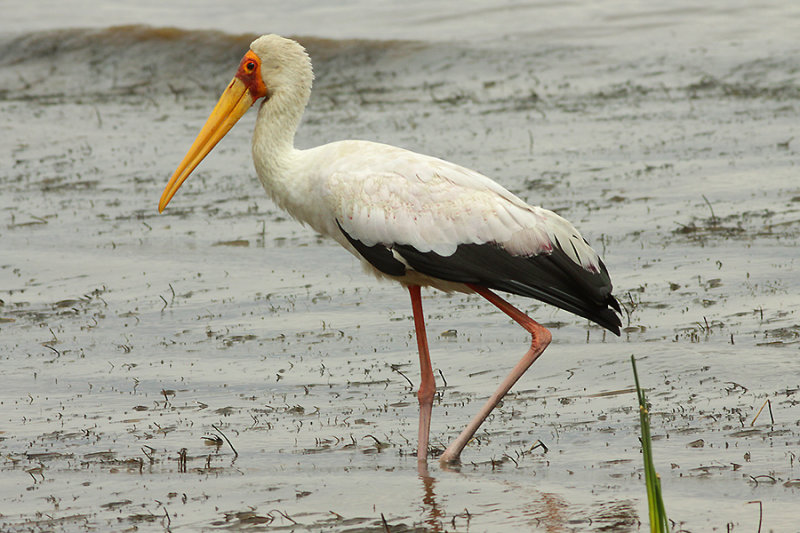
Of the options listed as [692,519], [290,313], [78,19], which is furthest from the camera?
[78,19]

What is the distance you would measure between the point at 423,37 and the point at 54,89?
→ 525 centimetres

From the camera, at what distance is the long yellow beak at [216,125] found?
5867 millimetres

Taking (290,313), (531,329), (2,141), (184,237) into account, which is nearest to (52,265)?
(184,237)

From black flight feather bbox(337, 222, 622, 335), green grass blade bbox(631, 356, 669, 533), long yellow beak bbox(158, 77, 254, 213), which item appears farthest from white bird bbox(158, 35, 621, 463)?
green grass blade bbox(631, 356, 669, 533)

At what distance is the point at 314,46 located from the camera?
60.6 ft

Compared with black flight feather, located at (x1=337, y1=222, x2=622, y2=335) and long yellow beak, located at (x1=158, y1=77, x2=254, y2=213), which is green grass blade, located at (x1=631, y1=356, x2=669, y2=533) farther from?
long yellow beak, located at (x1=158, y1=77, x2=254, y2=213)

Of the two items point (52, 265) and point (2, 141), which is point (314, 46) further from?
point (52, 265)

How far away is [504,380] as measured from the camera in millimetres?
5160

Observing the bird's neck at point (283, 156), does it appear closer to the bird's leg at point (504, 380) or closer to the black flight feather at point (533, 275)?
the black flight feather at point (533, 275)

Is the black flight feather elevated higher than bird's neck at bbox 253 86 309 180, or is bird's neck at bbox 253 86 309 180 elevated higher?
bird's neck at bbox 253 86 309 180

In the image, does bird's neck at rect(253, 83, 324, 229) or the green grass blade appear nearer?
the green grass blade

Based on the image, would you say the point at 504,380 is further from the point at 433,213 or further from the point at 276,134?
the point at 276,134

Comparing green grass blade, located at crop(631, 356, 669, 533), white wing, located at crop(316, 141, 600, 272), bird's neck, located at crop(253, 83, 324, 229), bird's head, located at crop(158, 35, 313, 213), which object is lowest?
green grass blade, located at crop(631, 356, 669, 533)

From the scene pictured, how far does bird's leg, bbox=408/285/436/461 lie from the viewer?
4828 millimetres
